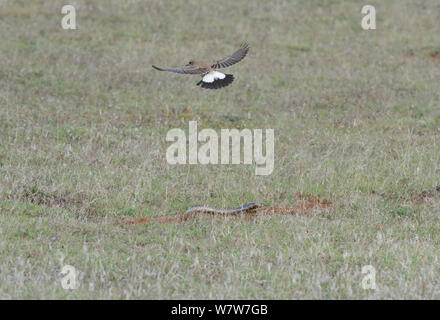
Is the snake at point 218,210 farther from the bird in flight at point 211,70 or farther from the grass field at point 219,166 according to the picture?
the bird in flight at point 211,70

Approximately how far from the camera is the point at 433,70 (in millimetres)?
19844

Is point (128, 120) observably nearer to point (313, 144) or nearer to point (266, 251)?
point (313, 144)

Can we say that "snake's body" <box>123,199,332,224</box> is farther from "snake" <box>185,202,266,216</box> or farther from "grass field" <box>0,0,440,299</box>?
"grass field" <box>0,0,440,299</box>

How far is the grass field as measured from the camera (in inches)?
322

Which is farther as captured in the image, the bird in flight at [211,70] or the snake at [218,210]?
the bird in flight at [211,70]

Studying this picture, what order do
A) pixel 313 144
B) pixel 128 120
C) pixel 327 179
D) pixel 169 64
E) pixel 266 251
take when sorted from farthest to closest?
pixel 169 64, pixel 128 120, pixel 313 144, pixel 327 179, pixel 266 251

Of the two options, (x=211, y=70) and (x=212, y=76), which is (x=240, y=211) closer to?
(x=212, y=76)

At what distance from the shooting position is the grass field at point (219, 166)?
8.17 meters

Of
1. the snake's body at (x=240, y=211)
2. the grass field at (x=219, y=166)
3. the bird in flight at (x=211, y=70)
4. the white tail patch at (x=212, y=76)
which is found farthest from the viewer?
the white tail patch at (x=212, y=76)

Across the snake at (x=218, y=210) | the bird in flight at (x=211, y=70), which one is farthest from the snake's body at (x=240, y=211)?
the bird in flight at (x=211, y=70)

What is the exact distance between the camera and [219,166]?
501 inches

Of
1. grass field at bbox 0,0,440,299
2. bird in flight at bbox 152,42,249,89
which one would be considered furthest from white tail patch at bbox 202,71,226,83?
grass field at bbox 0,0,440,299
